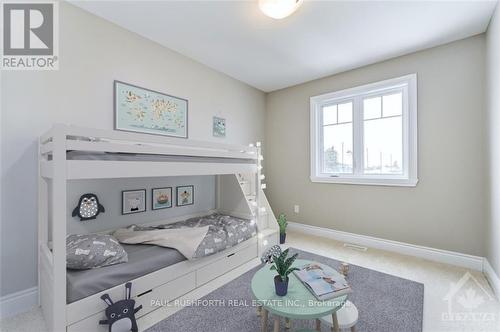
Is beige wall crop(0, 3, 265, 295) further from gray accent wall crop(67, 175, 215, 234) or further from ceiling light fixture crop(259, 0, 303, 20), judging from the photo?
ceiling light fixture crop(259, 0, 303, 20)

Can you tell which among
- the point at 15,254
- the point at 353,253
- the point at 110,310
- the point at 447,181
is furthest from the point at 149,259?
the point at 447,181

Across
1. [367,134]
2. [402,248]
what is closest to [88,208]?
[367,134]

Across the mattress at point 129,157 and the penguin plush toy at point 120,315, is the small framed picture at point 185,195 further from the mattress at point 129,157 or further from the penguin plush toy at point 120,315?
the penguin plush toy at point 120,315

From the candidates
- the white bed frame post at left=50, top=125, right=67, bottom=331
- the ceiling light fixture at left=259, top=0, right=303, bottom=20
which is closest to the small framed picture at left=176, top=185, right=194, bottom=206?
the white bed frame post at left=50, top=125, right=67, bottom=331

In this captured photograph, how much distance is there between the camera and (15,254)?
1824 millimetres

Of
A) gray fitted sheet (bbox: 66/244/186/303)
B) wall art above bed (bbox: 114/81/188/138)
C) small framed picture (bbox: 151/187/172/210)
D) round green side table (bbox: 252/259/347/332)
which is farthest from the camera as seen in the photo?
small framed picture (bbox: 151/187/172/210)

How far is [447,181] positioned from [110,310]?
135 inches

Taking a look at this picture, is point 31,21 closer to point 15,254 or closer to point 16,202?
point 16,202

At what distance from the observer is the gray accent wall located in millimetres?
2107

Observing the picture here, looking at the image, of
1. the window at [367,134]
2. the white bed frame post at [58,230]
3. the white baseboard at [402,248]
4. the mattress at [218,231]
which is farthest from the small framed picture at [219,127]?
the white bed frame post at [58,230]

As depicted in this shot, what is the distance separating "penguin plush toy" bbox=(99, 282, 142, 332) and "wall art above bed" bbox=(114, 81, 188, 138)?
161cm

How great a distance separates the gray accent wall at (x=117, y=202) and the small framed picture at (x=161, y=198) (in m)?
0.04

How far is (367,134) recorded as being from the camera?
3291 millimetres

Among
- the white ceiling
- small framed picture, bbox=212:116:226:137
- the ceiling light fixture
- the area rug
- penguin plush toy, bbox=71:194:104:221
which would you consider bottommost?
the area rug
